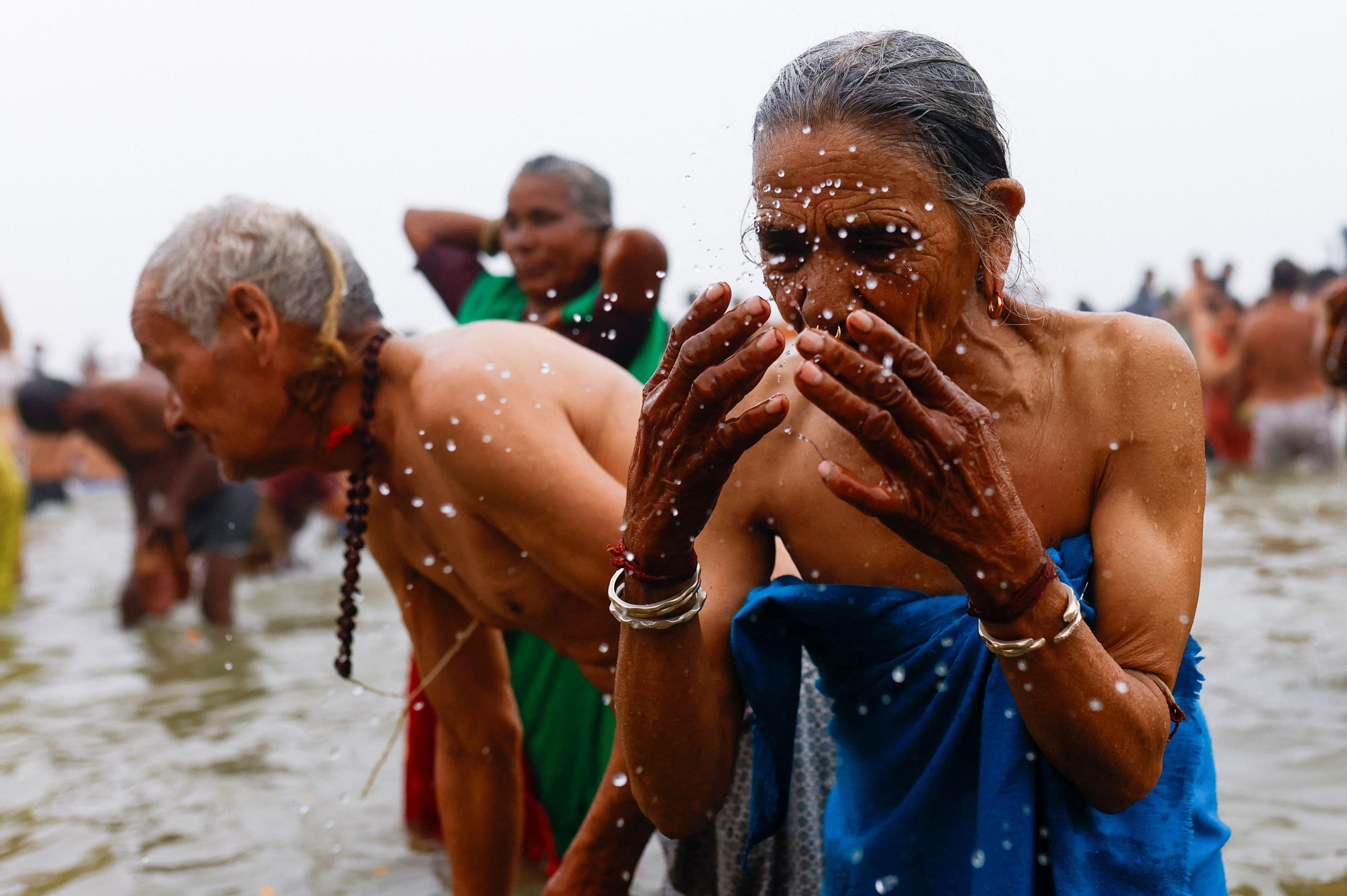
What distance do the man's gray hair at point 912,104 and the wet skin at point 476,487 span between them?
0.90 m

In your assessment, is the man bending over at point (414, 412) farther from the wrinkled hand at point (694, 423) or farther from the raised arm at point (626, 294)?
the raised arm at point (626, 294)

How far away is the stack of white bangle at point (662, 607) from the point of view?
169 centimetres

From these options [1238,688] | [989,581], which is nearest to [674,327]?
[989,581]

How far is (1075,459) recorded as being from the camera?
6.01 feet

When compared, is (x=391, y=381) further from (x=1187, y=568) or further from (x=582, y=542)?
(x=1187, y=568)

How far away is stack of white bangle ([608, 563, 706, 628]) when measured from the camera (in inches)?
66.5

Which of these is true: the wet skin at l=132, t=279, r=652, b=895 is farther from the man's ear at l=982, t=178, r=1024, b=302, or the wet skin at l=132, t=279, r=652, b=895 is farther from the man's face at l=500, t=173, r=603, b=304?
the man's face at l=500, t=173, r=603, b=304

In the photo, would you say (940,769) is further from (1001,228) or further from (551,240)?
(551,240)

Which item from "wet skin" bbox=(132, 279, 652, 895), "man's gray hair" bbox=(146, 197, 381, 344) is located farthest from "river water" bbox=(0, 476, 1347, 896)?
"man's gray hair" bbox=(146, 197, 381, 344)

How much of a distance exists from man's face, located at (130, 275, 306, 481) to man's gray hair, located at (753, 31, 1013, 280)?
1.44 meters

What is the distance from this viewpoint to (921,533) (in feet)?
4.76

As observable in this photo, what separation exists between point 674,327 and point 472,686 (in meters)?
1.82

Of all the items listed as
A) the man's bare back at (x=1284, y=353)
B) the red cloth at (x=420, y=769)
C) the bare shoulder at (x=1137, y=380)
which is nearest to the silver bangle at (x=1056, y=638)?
the bare shoulder at (x=1137, y=380)

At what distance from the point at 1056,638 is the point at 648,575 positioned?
0.57m
